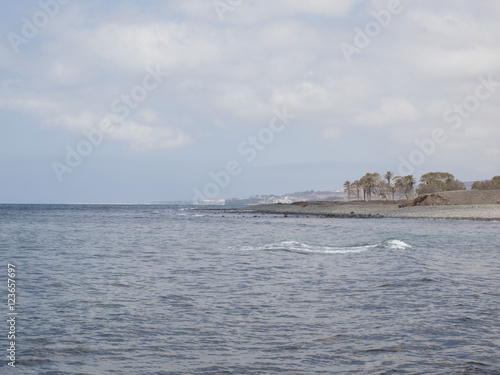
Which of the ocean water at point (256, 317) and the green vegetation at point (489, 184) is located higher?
the green vegetation at point (489, 184)

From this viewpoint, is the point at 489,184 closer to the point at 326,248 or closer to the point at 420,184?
the point at 420,184

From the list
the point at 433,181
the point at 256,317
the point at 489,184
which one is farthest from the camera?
the point at 433,181

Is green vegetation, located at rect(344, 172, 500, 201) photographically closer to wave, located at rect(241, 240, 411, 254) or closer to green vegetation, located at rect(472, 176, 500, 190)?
green vegetation, located at rect(472, 176, 500, 190)

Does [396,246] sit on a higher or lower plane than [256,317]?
lower

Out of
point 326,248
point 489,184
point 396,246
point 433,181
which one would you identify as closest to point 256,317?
point 326,248

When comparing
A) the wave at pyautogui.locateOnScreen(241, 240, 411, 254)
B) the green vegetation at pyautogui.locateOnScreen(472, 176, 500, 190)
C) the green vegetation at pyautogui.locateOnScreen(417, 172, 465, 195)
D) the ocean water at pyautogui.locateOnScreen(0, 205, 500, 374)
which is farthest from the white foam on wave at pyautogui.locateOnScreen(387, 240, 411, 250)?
the green vegetation at pyautogui.locateOnScreen(417, 172, 465, 195)

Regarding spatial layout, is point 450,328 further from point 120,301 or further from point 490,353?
point 120,301

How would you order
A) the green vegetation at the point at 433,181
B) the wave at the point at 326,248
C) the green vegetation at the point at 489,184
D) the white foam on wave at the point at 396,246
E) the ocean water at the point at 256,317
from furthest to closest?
the green vegetation at the point at 433,181, the green vegetation at the point at 489,184, the white foam on wave at the point at 396,246, the wave at the point at 326,248, the ocean water at the point at 256,317

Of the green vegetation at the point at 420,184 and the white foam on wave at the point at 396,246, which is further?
the green vegetation at the point at 420,184

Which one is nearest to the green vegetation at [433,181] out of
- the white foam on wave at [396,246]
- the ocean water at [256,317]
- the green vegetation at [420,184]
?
the green vegetation at [420,184]

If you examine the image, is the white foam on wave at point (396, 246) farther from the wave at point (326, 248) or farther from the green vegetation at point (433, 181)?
the green vegetation at point (433, 181)

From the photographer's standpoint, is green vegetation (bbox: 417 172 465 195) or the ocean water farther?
green vegetation (bbox: 417 172 465 195)

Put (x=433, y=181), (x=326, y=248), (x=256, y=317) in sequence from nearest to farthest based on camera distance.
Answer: (x=256, y=317)
(x=326, y=248)
(x=433, y=181)

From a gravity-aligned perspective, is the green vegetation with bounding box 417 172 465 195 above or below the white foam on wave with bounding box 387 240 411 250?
above
